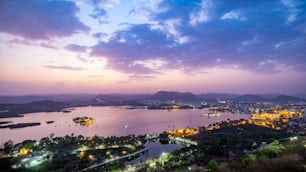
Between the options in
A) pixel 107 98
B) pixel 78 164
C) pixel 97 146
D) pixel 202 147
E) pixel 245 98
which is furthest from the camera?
pixel 107 98

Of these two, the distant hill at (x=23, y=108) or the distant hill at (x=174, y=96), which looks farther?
the distant hill at (x=174, y=96)

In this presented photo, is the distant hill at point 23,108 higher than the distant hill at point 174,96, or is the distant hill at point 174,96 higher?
the distant hill at point 174,96

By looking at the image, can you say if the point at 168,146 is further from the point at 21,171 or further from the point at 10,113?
the point at 10,113

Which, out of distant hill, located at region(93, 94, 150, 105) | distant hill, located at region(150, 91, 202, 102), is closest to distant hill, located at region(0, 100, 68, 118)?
distant hill, located at region(93, 94, 150, 105)

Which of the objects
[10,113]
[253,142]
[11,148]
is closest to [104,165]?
[11,148]

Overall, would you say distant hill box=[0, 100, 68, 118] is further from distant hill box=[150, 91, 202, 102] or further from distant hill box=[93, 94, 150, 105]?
distant hill box=[150, 91, 202, 102]

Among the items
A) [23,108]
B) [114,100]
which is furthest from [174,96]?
[23,108]

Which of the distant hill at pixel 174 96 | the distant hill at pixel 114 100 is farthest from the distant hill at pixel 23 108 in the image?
the distant hill at pixel 174 96

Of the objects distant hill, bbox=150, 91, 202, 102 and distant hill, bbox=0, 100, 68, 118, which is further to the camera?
distant hill, bbox=150, 91, 202, 102

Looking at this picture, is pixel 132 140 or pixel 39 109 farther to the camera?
pixel 39 109

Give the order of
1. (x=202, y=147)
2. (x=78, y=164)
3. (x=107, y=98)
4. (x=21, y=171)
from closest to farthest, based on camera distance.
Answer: (x=21, y=171)
(x=78, y=164)
(x=202, y=147)
(x=107, y=98)

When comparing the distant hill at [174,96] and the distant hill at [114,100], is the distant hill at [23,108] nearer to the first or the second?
the distant hill at [114,100]
